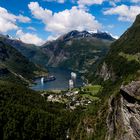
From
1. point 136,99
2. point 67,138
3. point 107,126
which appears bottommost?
point 67,138

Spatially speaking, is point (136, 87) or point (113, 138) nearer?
point (136, 87)

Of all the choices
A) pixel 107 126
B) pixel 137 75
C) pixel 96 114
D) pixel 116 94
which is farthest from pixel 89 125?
pixel 137 75

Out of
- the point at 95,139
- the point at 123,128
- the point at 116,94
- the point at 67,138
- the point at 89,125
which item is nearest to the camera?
the point at 123,128

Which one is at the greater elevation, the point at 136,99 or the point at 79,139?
the point at 136,99

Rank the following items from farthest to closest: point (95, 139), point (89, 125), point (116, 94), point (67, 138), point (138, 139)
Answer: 1. point (67, 138)
2. point (89, 125)
3. point (95, 139)
4. point (116, 94)
5. point (138, 139)

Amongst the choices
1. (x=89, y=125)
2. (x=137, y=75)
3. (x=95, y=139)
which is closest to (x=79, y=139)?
(x=89, y=125)

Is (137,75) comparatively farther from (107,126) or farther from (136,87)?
(107,126)
